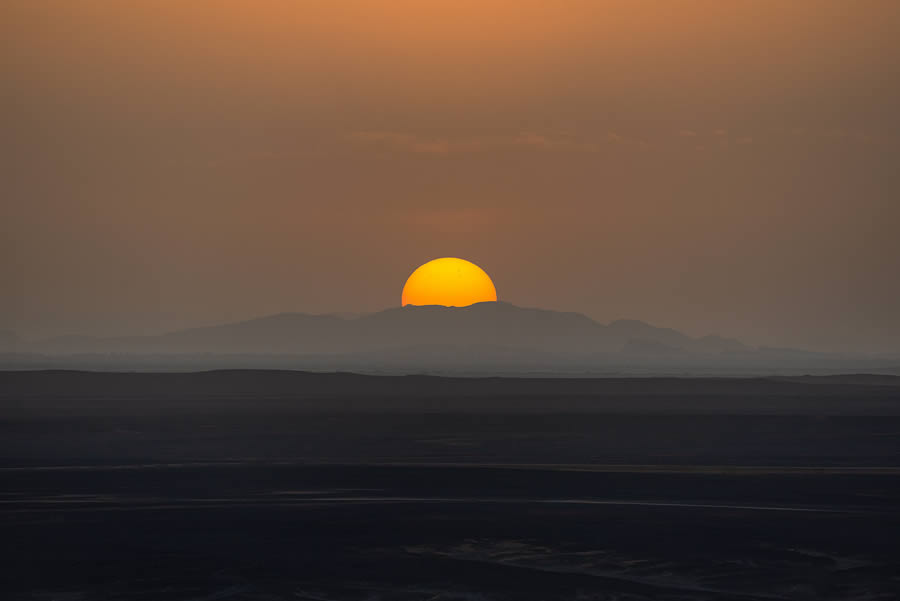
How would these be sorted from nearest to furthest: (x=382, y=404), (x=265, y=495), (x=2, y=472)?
(x=265, y=495), (x=2, y=472), (x=382, y=404)

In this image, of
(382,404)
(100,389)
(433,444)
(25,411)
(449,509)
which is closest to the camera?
(449,509)

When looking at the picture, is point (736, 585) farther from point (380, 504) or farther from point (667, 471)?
point (667, 471)

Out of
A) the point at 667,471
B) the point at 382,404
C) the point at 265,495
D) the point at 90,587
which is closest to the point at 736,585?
the point at 90,587

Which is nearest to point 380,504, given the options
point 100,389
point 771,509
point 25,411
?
point 771,509

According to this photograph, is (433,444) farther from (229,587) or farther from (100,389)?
(100,389)

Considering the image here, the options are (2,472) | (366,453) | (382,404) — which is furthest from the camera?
(382,404)

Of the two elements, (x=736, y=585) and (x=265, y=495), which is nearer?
(x=736, y=585)
